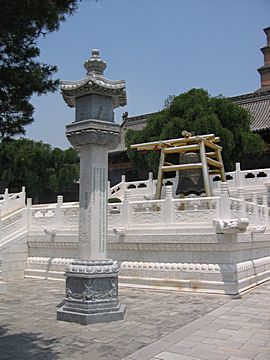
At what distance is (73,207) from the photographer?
450 inches

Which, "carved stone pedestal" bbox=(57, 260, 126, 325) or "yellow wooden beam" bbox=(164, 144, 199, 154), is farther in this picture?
"yellow wooden beam" bbox=(164, 144, 199, 154)

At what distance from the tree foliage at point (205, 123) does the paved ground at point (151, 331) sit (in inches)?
379

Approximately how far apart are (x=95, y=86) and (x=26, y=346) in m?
4.11

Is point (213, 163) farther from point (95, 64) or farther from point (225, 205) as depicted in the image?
point (95, 64)

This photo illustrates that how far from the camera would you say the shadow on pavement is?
15.6 ft

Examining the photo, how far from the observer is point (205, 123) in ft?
55.2

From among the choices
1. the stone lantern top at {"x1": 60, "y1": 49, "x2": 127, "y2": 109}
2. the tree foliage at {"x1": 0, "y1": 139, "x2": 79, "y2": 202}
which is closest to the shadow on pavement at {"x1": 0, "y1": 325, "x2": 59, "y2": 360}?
the stone lantern top at {"x1": 60, "y1": 49, "x2": 127, "y2": 109}

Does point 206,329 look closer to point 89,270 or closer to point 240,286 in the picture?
point 89,270

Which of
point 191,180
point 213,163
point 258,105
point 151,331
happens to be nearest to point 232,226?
point 151,331

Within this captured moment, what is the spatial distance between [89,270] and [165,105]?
1390cm

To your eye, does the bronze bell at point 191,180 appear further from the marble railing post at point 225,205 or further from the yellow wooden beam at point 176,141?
the marble railing post at point 225,205

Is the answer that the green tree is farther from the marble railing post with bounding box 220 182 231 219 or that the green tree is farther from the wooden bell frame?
the wooden bell frame

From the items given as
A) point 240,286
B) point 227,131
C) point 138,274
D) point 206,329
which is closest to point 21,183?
point 227,131

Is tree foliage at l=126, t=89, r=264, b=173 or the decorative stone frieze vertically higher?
tree foliage at l=126, t=89, r=264, b=173
